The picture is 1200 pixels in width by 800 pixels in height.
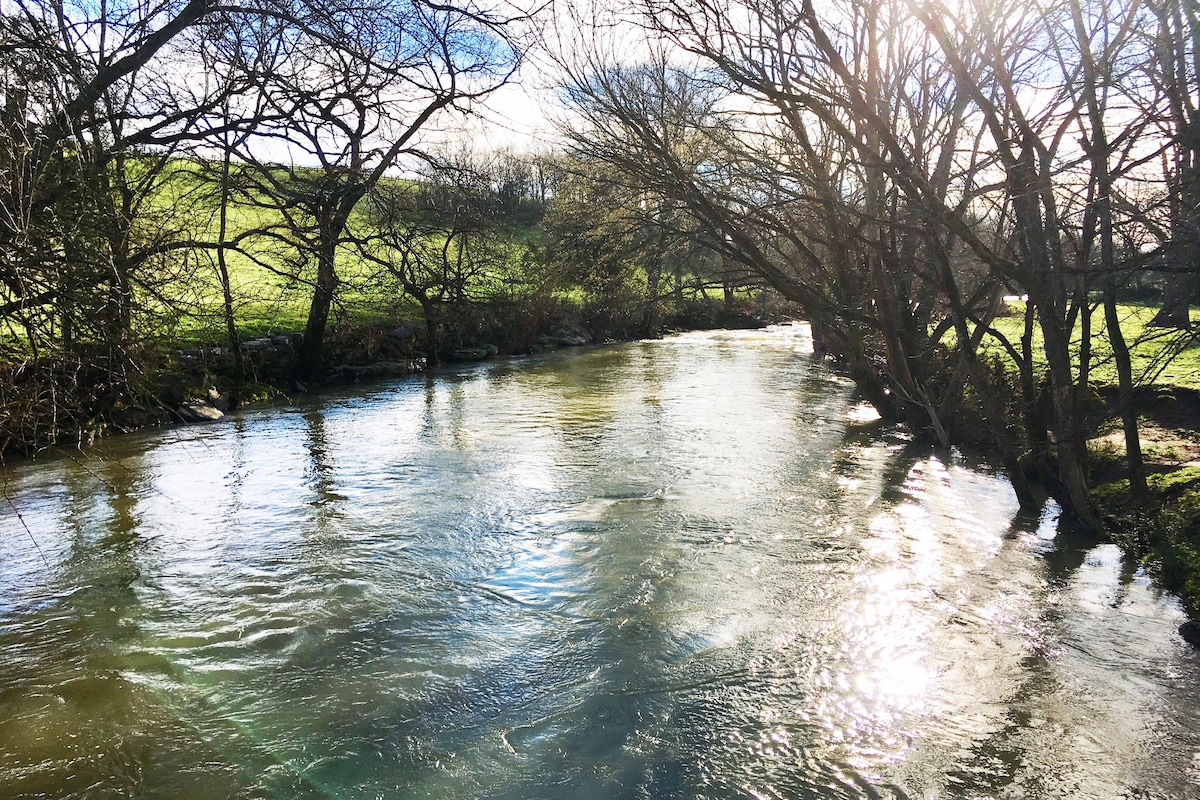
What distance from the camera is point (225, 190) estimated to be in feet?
23.5

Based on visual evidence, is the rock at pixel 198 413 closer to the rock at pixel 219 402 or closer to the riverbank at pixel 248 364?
the riverbank at pixel 248 364

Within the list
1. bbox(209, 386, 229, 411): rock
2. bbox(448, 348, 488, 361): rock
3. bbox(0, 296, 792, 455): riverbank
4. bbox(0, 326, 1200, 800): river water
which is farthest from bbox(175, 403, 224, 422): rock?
bbox(448, 348, 488, 361): rock

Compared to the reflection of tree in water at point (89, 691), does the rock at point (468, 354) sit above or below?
above

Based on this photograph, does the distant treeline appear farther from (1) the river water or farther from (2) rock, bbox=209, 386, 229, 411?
(2) rock, bbox=209, 386, 229, 411

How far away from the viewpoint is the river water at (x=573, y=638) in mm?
4348

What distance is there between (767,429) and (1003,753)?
9.41 meters

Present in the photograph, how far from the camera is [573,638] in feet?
19.3

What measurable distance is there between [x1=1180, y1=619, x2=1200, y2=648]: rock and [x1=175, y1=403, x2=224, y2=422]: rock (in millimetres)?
14212

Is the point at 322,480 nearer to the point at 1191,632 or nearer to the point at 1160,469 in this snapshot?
the point at 1191,632

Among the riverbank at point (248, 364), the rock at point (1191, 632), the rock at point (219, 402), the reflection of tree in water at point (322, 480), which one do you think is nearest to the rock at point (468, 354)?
the riverbank at point (248, 364)

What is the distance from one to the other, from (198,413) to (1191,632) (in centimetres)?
1447

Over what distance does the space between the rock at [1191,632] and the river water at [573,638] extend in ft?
0.44

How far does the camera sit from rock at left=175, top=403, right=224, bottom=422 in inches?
567

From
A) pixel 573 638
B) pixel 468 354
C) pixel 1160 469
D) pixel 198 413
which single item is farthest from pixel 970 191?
pixel 468 354
